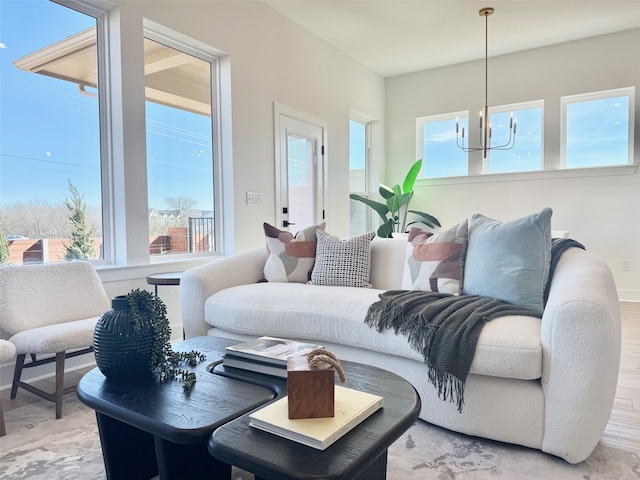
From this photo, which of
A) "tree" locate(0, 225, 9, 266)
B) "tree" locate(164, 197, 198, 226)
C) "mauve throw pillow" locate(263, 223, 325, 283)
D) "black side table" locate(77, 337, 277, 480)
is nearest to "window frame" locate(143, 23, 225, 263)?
"tree" locate(164, 197, 198, 226)

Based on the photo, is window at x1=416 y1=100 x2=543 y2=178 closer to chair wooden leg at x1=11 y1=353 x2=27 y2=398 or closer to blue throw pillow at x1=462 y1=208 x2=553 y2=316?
blue throw pillow at x1=462 y1=208 x2=553 y2=316

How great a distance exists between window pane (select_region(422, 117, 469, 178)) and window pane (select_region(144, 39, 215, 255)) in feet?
10.6

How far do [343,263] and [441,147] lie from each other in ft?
12.4

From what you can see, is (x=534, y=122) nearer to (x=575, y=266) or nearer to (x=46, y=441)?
(x=575, y=266)

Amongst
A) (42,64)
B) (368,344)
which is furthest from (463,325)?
(42,64)

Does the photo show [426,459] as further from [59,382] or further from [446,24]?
[446,24]

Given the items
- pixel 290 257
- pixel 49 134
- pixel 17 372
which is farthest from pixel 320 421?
pixel 49 134

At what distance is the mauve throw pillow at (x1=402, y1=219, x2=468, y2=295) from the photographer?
2117mm

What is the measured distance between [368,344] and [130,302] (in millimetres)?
1046

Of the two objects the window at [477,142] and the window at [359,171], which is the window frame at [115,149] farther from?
the window at [477,142]

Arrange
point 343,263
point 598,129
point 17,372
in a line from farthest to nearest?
point 598,129 → point 343,263 → point 17,372

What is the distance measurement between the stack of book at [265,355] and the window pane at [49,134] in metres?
1.84

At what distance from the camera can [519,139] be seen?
520 cm

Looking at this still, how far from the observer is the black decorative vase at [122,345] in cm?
129
